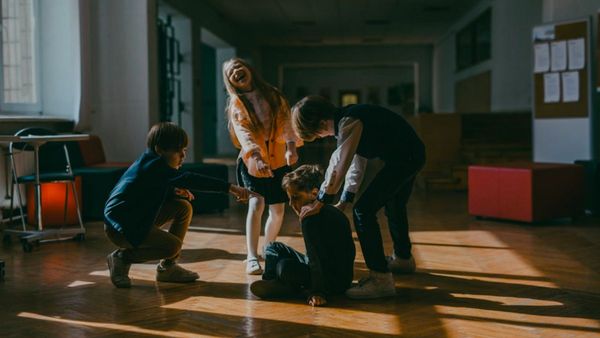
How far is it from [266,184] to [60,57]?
4.34 metres

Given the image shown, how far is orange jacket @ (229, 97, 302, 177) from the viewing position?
365 cm

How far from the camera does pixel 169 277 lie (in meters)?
3.55

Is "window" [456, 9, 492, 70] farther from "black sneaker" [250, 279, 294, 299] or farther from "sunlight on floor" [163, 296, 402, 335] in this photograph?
"sunlight on floor" [163, 296, 402, 335]

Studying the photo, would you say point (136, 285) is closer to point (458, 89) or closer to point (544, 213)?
point (544, 213)

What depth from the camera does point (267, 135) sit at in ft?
12.3

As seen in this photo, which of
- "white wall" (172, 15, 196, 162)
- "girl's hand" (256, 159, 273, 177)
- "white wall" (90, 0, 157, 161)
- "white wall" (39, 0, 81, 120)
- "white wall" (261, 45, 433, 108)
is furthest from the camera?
"white wall" (261, 45, 433, 108)

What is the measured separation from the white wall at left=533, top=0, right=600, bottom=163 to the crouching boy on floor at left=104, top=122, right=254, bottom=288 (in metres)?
4.71

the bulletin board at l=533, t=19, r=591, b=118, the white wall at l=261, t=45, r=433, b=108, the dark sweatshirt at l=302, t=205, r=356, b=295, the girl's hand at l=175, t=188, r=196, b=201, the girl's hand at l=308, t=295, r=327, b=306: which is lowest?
the girl's hand at l=308, t=295, r=327, b=306

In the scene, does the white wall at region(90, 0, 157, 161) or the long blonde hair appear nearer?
the long blonde hair

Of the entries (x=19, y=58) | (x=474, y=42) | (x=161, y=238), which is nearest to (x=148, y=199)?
(x=161, y=238)

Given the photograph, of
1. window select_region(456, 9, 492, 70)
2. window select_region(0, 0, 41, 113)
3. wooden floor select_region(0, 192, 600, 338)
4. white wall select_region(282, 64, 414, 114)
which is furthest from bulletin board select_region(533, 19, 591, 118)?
white wall select_region(282, 64, 414, 114)

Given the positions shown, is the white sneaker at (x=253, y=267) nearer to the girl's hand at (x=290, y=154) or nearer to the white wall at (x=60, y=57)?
the girl's hand at (x=290, y=154)

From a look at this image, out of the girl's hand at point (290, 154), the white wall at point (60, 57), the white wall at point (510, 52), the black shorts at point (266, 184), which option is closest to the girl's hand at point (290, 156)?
the girl's hand at point (290, 154)

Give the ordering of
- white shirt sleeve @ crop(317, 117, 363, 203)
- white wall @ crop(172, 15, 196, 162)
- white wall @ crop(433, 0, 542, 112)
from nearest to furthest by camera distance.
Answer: white shirt sleeve @ crop(317, 117, 363, 203), white wall @ crop(433, 0, 542, 112), white wall @ crop(172, 15, 196, 162)
